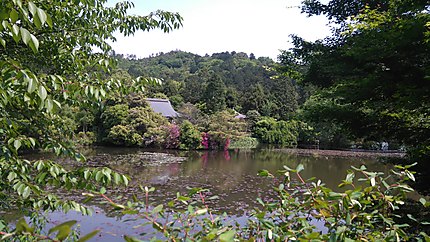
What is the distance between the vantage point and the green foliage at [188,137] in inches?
914

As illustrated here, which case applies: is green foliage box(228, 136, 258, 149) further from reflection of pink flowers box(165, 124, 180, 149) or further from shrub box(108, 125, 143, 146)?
shrub box(108, 125, 143, 146)

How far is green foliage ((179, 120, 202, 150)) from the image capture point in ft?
76.1

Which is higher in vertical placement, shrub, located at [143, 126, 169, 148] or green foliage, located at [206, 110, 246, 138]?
green foliage, located at [206, 110, 246, 138]

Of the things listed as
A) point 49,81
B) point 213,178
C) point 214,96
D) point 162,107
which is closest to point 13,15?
point 49,81

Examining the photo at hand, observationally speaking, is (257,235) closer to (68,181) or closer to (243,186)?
(68,181)

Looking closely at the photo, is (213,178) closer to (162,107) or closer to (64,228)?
(64,228)

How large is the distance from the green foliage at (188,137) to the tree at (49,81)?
20346mm

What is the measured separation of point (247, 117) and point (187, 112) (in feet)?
22.1

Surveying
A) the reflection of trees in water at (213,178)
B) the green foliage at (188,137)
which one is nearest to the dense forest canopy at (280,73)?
the reflection of trees in water at (213,178)

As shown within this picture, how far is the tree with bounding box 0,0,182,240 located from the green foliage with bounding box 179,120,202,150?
66.8 ft

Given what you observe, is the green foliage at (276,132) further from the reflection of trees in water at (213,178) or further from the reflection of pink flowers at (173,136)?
the reflection of trees in water at (213,178)

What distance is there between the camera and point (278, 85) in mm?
36719

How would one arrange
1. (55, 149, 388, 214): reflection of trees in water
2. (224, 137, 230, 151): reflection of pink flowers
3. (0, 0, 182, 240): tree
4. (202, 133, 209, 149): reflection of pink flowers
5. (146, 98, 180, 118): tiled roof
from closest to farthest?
(0, 0, 182, 240): tree < (55, 149, 388, 214): reflection of trees in water < (202, 133, 209, 149): reflection of pink flowers < (224, 137, 230, 151): reflection of pink flowers < (146, 98, 180, 118): tiled roof

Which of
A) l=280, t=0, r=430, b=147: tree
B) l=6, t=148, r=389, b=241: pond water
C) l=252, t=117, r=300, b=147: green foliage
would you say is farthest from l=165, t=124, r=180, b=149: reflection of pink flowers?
l=280, t=0, r=430, b=147: tree
